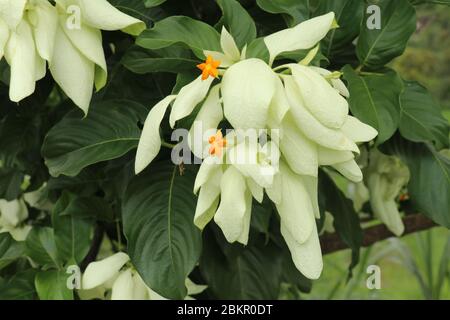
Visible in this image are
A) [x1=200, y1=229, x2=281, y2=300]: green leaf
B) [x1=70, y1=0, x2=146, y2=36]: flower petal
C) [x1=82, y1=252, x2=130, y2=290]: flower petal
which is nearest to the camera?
[x1=70, y1=0, x2=146, y2=36]: flower petal

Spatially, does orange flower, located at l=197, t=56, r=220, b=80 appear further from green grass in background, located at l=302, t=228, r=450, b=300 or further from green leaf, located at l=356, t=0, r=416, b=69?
green grass in background, located at l=302, t=228, r=450, b=300

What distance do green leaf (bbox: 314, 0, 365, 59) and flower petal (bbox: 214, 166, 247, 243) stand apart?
275 mm

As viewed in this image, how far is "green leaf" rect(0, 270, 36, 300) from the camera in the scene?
946 millimetres

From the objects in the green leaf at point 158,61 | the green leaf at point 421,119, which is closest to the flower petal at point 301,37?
the green leaf at point 158,61

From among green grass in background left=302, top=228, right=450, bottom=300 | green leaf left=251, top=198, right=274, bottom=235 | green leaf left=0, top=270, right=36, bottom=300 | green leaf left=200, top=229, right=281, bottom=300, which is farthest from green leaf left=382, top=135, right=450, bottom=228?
green grass in background left=302, top=228, right=450, bottom=300

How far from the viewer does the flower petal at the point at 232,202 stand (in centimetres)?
58

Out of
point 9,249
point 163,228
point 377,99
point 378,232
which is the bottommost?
point 378,232

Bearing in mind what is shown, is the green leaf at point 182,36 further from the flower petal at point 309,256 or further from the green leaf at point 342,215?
the green leaf at point 342,215

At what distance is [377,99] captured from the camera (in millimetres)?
752

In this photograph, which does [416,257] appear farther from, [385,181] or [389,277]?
[385,181]

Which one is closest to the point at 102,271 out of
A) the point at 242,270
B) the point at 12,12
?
the point at 242,270

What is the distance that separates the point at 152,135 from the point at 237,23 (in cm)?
15

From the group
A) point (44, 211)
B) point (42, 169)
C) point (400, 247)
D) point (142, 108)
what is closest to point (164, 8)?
point (142, 108)

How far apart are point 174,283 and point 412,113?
1.08 ft
